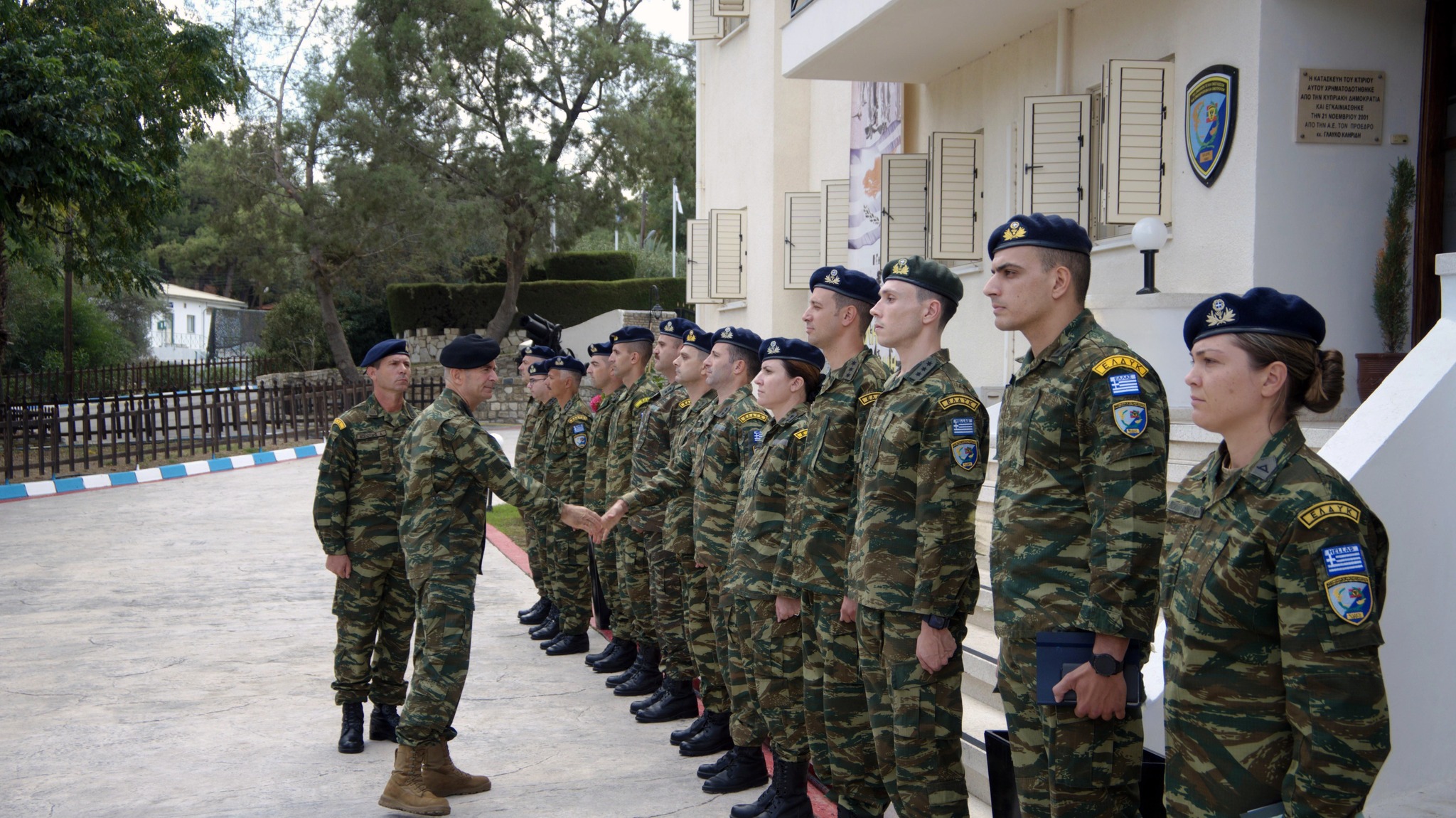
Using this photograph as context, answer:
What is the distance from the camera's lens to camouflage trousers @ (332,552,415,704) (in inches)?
226

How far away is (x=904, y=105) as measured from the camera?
39.3ft

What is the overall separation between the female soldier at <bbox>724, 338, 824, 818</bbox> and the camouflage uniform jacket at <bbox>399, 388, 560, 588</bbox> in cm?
120

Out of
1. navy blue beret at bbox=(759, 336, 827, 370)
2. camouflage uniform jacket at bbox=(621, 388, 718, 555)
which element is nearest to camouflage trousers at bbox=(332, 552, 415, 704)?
camouflage uniform jacket at bbox=(621, 388, 718, 555)

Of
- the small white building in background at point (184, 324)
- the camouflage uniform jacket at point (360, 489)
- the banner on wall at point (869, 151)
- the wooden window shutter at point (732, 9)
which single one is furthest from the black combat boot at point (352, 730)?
the small white building in background at point (184, 324)

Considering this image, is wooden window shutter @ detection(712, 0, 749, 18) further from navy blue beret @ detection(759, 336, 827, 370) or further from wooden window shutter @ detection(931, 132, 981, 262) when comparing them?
navy blue beret @ detection(759, 336, 827, 370)

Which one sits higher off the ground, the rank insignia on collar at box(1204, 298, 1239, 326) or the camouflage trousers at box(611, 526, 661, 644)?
the rank insignia on collar at box(1204, 298, 1239, 326)

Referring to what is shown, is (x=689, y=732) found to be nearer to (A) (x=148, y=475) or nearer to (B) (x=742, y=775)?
(B) (x=742, y=775)

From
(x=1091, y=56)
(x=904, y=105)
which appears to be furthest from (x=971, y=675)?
(x=904, y=105)

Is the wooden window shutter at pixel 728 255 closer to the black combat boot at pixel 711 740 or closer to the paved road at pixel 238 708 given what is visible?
the paved road at pixel 238 708

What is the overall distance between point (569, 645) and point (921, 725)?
4665mm

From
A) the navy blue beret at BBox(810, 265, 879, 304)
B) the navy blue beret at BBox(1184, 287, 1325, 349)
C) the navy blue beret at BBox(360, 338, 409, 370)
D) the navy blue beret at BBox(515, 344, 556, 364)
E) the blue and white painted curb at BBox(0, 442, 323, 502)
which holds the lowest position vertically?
the blue and white painted curb at BBox(0, 442, 323, 502)

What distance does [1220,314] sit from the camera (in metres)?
2.58

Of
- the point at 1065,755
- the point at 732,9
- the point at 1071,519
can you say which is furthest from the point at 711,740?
the point at 732,9

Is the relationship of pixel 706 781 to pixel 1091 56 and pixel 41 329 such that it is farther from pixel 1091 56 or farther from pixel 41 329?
pixel 41 329
